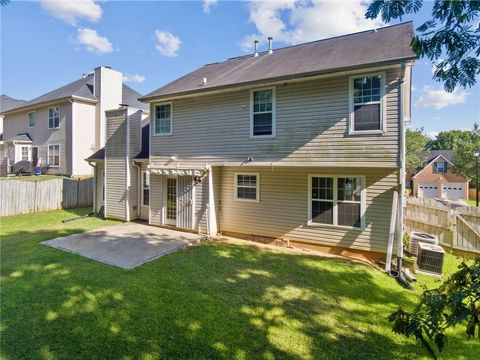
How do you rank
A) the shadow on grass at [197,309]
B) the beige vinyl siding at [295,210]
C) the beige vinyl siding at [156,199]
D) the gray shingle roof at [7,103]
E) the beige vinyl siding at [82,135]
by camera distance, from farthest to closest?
the gray shingle roof at [7,103] < the beige vinyl siding at [82,135] < the beige vinyl siding at [156,199] < the beige vinyl siding at [295,210] < the shadow on grass at [197,309]

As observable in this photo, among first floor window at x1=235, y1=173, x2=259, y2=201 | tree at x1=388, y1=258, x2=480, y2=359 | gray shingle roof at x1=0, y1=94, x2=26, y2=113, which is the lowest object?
tree at x1=388, y1=258, x2=480, y2=359

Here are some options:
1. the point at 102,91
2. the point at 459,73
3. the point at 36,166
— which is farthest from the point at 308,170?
the point at 36,166

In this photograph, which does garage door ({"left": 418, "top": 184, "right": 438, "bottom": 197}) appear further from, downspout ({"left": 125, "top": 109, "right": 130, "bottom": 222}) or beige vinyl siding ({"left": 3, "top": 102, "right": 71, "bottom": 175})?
beige vinyl siding ({"left": 3, "top": 102, "right": 71, "bottom": 175})

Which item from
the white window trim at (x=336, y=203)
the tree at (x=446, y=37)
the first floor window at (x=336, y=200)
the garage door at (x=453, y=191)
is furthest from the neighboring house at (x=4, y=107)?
the garage door at (x=453, y=191)

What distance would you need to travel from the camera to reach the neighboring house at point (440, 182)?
37.6 meters

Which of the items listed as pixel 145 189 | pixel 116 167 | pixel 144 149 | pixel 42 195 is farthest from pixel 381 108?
pixel 42 195

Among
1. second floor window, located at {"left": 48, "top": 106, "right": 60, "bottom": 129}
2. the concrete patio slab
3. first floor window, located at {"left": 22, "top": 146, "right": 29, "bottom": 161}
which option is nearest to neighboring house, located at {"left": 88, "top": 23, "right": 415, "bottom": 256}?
the concrete patio slab

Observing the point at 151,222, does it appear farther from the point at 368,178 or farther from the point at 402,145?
the point at 402,145

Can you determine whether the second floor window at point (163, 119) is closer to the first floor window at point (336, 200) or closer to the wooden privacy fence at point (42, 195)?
the first floor window at point (336, 200)

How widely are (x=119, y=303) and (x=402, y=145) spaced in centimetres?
800

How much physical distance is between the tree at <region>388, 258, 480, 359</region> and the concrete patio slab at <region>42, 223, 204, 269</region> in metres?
6.39

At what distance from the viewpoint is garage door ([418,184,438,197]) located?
39.0 meters

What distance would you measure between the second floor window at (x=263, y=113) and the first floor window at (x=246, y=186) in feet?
5.43

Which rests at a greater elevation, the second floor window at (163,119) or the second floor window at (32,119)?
the second floor window at (32,119)
